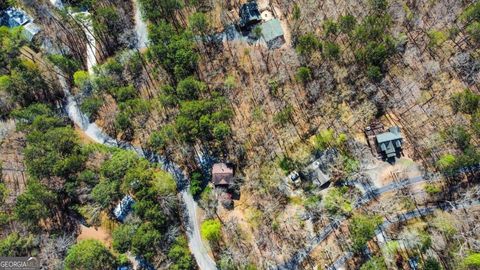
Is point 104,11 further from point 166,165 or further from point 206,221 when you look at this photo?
point 206,221

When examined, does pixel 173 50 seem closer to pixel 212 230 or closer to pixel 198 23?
pixel 198 23

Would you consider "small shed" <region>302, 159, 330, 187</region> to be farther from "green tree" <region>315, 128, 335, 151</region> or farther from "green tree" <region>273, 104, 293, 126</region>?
"green tree" <region>273, 104, 293, 126</region>

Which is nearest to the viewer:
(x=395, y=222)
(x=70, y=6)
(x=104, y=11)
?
(x=395, y=222)

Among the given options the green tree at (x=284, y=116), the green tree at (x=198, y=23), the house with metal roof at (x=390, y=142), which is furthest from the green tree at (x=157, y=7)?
the house with metal roof at (x=390, y=142)

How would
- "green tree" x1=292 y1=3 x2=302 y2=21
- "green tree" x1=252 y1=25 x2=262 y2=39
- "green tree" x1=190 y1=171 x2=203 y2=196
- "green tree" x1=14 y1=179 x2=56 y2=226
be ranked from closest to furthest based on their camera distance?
"green tree" x1=14 y1=179 x2=56 y2=226 → "green tree" x1=190 y1=171 x2=203 y2=196 → "green tree" x1=292 y1=3 x2=302 y2=21 → "green tree" x1=252 y1=25 x2=262 y2=39

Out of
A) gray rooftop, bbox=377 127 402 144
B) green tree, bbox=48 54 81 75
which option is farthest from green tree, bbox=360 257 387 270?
green tree, bbox=48 54 81 75

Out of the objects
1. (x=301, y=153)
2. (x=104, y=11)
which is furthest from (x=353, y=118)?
(x=104, y=11)
